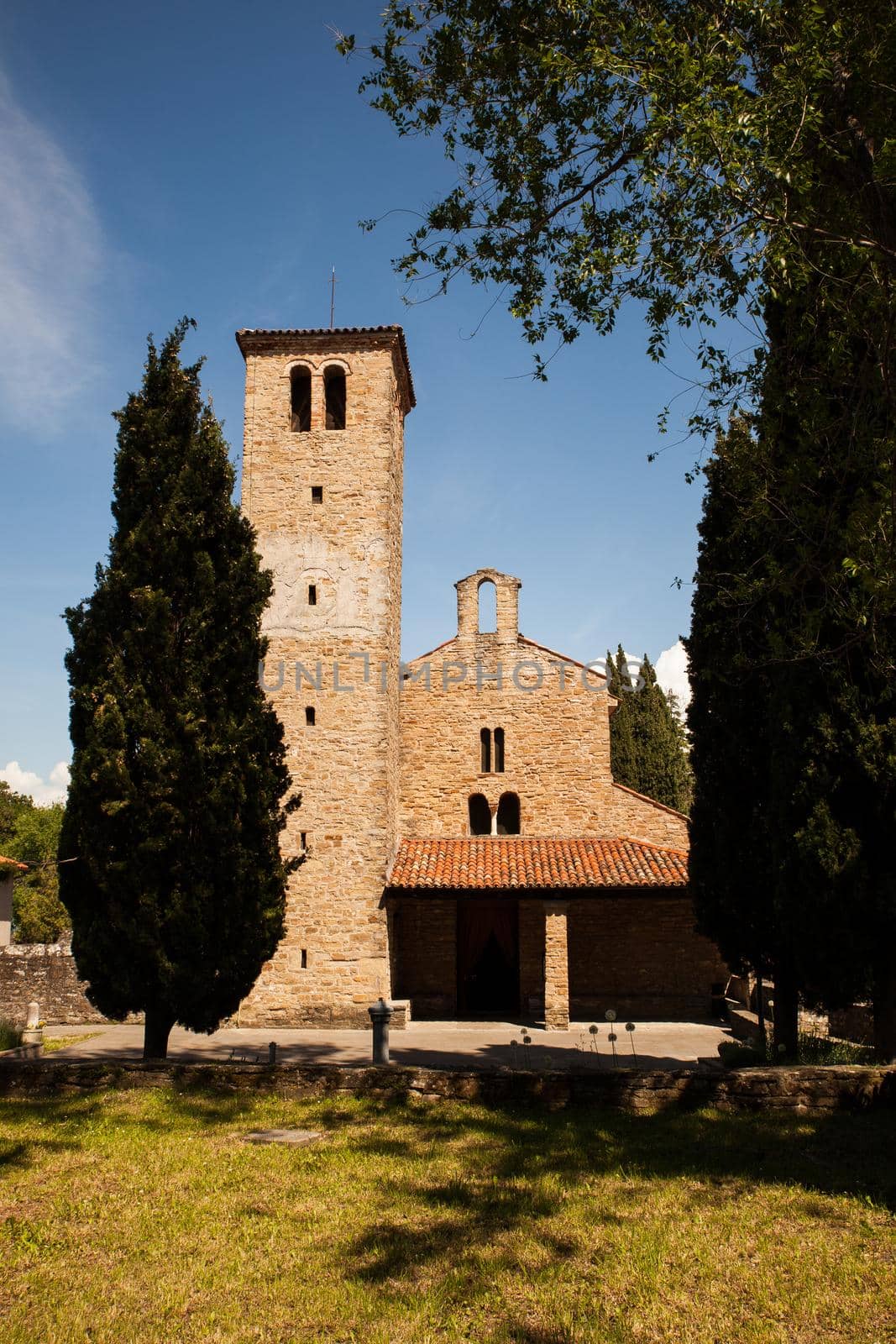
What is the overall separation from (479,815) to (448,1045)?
6684 millimetres

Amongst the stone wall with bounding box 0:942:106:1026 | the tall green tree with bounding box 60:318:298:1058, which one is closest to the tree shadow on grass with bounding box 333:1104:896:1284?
the tall green tree with bounding box 60:318:298:1058

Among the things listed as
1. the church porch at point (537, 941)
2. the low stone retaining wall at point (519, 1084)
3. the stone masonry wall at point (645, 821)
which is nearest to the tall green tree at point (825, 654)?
the low stone retaining wall at point (519, 1084)

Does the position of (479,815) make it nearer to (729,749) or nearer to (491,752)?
(491,752)

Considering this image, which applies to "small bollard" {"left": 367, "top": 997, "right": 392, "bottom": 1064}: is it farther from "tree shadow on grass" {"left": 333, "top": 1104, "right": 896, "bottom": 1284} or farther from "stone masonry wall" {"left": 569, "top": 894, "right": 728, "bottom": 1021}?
"stone masonry wall" {"left": 569, "top": 894, "right": 728, "bottom": 1021}

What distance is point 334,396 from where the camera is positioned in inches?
831

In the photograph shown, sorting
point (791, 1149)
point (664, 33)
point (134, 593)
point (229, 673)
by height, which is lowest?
point (791, 1149)

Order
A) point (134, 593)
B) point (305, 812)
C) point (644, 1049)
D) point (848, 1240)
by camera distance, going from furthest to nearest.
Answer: point (305, 812), point (644, 1049), point (134, 593), point (848, 1240)

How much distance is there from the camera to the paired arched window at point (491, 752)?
70.3 ft

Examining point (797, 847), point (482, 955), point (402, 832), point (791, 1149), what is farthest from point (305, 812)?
point (791, 1149)

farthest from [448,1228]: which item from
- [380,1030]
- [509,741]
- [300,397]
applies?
[300,397]

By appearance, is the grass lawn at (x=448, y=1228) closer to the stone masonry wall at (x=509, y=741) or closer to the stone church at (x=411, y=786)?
the stone church at (x=411, y=786)

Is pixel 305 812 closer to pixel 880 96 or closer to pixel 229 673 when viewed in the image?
pixel 229 673

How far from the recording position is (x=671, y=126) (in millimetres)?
6781

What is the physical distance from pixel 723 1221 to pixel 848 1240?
0.69 metres
